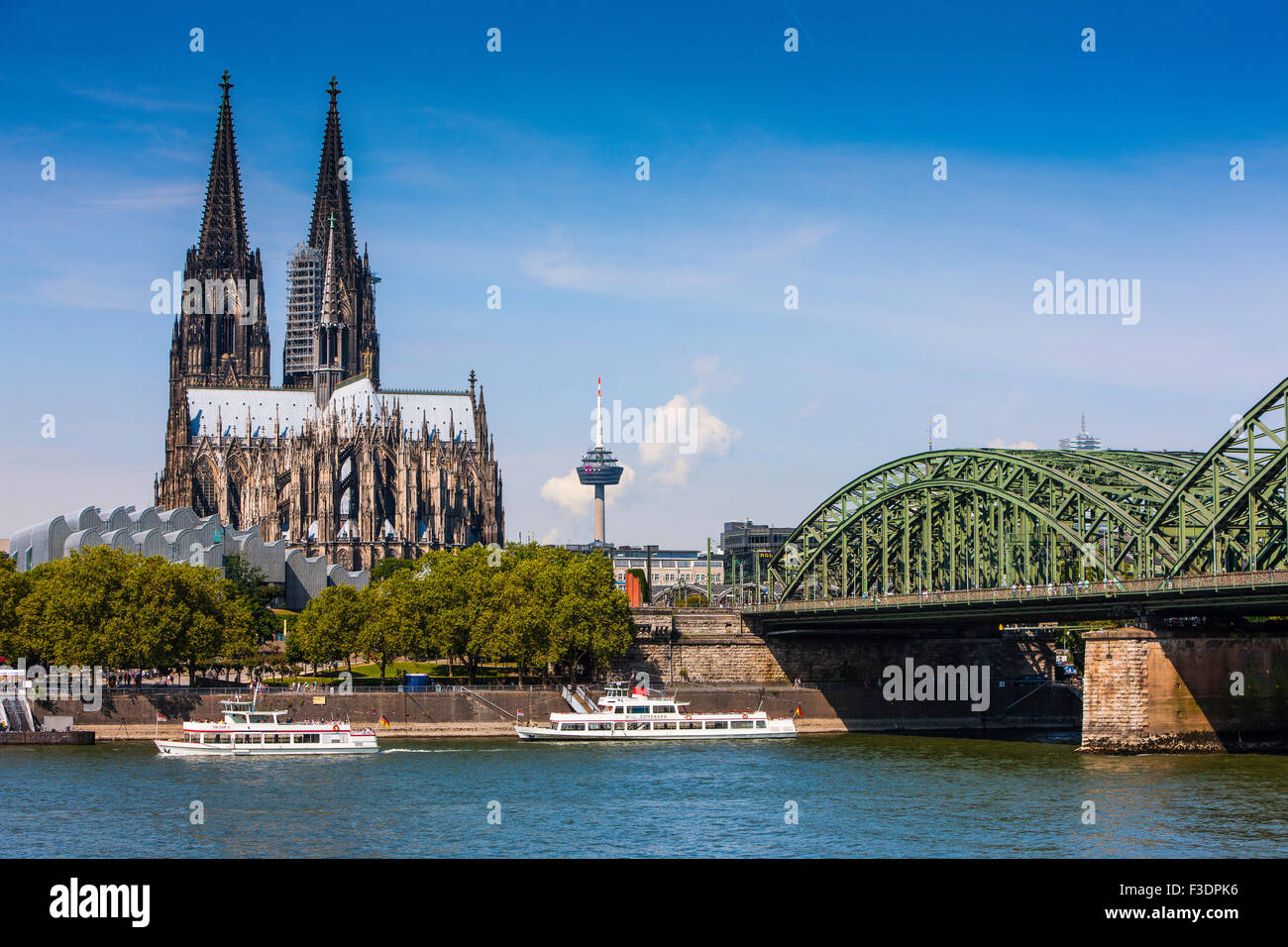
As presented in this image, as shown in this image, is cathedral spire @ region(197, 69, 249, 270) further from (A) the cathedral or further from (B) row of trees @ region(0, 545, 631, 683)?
(B) row of trees @ region(0, 545, 631, 683)

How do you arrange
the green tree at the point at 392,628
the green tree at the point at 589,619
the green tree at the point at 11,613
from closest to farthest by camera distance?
the green tree at the point at 11,613 < the green tree at the point at 392,628 < the green tree at the point at 589,619

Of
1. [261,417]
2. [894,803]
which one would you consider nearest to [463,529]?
[261,417]

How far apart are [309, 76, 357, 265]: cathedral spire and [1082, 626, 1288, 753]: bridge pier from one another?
136251 millimetres

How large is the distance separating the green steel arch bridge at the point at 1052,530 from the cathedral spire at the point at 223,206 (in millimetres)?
96947

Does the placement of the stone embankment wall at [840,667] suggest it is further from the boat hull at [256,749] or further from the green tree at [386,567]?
the green tree at [386,567]

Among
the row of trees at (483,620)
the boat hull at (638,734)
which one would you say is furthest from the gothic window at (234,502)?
the boat hull at (638,734)

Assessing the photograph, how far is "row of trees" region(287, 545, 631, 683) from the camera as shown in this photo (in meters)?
88.5

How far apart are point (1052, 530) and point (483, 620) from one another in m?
31.1

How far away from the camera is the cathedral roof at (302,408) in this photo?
17088 centimetres


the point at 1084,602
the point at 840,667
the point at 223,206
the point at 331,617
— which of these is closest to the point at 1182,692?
the point at 1084,602

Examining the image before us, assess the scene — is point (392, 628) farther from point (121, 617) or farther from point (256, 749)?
point (256, 749)
